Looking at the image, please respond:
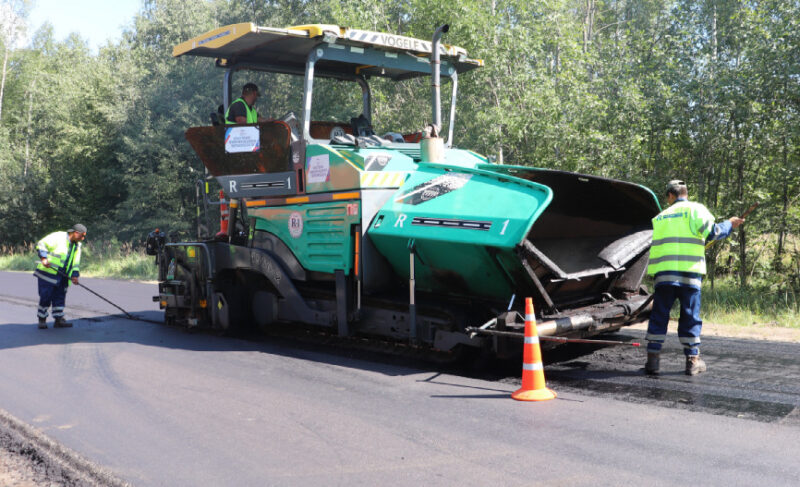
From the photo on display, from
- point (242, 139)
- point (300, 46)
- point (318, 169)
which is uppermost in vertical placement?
point (300, 46)

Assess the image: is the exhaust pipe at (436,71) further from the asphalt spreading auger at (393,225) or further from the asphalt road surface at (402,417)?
the asphalt road surface at (402,417)

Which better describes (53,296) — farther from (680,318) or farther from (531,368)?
(680,318)

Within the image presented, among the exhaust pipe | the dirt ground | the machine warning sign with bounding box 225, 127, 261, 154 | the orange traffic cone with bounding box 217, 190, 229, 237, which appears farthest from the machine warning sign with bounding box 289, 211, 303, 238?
the dirt ground

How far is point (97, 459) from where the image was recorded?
3.76 metres

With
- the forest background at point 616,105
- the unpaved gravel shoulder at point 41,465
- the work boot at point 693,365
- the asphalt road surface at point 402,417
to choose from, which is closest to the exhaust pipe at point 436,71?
the asphalt road surface at point 402,417

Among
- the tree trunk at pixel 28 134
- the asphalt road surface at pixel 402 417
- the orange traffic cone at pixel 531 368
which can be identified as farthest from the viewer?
the tree trunk at pixel 28 134

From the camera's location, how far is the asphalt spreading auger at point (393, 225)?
205 inches

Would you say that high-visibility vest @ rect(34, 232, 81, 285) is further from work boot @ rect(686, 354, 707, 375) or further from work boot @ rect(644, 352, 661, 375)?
work boot @ rect(686, 354, 707, 375)

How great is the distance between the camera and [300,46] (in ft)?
21.3

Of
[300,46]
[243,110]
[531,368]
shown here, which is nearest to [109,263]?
[243,110]

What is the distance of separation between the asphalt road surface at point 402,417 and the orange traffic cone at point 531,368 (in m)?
0.10

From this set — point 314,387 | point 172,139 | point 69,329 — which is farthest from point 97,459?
point 172,139

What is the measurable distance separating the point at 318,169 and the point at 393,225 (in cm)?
102

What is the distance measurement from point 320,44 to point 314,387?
3.10 meters
